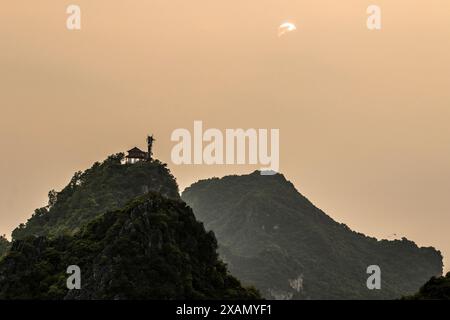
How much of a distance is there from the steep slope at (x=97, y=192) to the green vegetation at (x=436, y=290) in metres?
48.8

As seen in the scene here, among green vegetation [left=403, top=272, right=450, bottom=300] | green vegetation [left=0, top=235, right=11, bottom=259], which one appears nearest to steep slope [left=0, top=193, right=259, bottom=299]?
green vegetation [left=403, top=272, right=450, bottom=300]

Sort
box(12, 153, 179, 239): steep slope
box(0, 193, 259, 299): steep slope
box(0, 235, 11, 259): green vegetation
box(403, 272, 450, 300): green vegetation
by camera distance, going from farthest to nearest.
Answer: box(0, 235, 11, 259): green vegetation, box(12, 153, 179, 239): steep slope, box(403, 272, 450, 300): green vegetation, box(0, 193, 259, 299): steep slope

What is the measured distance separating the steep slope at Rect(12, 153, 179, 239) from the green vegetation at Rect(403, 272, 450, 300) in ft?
160

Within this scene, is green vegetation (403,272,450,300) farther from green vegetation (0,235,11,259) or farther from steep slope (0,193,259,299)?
green vegetation (0,235,11,259)

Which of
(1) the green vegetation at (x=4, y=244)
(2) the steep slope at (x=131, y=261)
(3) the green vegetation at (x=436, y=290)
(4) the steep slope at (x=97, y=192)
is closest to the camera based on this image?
(2) the steep slope at (x=131, y=261)

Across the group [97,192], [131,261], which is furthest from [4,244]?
[131,261]

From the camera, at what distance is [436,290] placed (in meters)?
67.5

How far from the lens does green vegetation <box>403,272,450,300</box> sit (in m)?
66.4

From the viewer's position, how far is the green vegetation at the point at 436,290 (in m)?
66.4

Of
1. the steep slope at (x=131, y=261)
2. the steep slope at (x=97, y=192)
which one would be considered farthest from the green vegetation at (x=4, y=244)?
the steep slope at (x=131, y=261)

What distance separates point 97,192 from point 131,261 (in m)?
46.2

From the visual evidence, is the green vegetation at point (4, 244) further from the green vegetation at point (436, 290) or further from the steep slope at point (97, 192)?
the green vegetation at point (436, 290)
